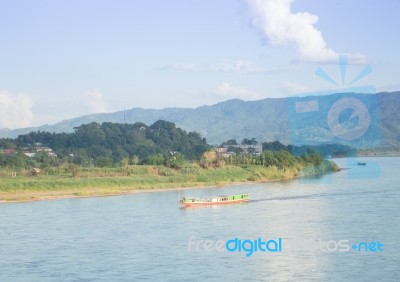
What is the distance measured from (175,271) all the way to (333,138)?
51.6 m

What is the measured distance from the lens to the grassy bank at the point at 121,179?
39.5m

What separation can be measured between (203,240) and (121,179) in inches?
863

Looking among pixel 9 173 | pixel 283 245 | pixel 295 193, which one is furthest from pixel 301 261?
pixel 9 173

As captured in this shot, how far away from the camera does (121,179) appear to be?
Result: 44.4m

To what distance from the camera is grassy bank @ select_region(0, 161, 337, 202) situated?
39469 mm

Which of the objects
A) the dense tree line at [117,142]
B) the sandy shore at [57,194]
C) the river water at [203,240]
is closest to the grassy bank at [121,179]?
the sandy shore at [57,194]

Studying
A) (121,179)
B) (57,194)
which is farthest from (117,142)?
(57,194)

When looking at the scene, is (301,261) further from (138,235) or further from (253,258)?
(138,235)

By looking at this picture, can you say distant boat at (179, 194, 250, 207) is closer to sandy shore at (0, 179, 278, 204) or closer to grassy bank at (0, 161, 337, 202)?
sandy shore at (0, 179, 278, 204)

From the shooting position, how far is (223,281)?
17.2 metres

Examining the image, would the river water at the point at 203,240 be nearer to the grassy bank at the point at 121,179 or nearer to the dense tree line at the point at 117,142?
the grassy bank at the point at 121,179

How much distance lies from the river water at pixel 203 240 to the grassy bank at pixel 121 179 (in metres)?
3.43

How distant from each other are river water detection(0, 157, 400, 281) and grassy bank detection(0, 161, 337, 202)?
343 centimetres

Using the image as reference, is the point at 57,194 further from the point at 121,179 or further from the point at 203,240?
the point at 203,240
